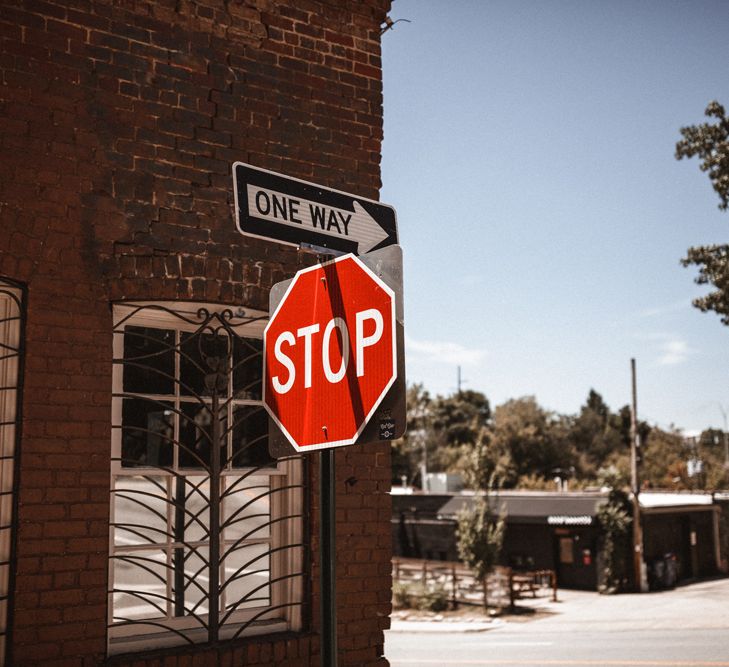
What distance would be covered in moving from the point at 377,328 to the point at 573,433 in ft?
263

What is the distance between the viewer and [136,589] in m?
5.23

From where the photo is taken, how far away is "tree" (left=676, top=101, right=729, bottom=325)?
2514 centimetres

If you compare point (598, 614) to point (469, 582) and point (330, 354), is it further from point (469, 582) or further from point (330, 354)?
point (330, 354)

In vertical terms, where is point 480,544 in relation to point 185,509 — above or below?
below

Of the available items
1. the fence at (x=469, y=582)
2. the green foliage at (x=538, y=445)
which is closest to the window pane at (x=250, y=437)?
the fence at (x=469, y=582)

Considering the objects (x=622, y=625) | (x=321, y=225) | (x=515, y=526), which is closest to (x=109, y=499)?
(x=321, y=225)

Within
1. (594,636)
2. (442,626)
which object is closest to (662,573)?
(442,626)

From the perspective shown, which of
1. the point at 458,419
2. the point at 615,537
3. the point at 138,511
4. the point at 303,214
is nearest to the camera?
the point at 303,214

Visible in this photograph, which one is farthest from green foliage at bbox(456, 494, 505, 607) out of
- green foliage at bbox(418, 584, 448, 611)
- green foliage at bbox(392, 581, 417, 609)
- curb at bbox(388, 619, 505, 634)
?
green foliage at bbox(392, 581, 417, 609)

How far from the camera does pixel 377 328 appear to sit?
2420 mm

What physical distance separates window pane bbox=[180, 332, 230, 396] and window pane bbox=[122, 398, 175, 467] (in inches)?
9.2

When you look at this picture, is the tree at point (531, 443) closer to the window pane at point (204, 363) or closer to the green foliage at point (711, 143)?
the green foliage at point (711, 143)

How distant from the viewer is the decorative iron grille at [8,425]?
4.05 meters

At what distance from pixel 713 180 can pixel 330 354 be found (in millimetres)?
26483
